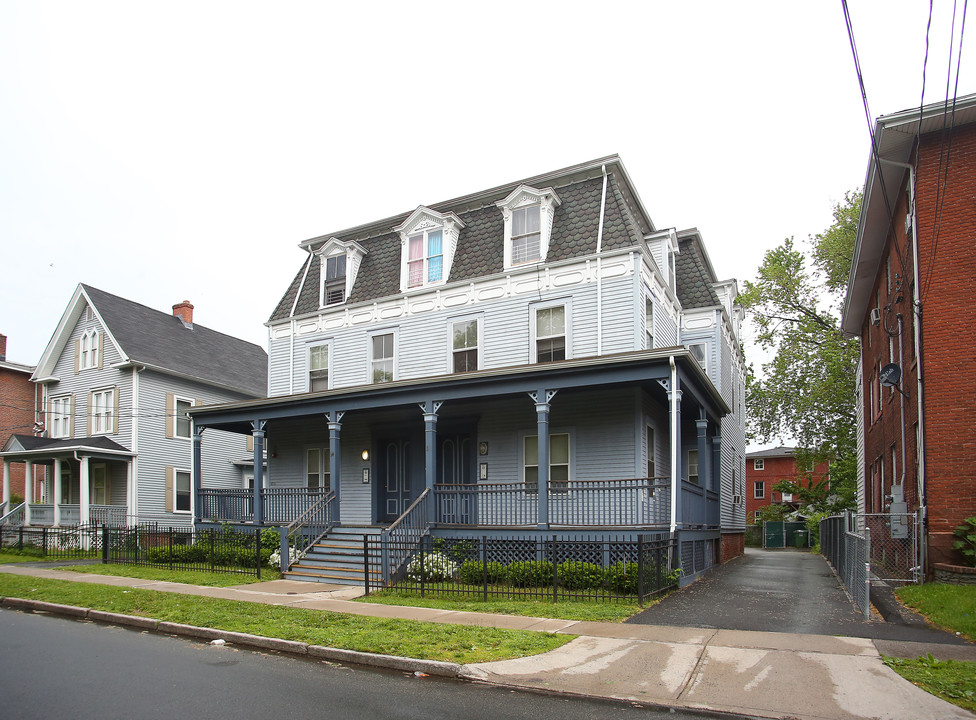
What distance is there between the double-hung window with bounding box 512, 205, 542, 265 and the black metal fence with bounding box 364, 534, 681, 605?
7.36 m

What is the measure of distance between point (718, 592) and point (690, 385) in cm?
424

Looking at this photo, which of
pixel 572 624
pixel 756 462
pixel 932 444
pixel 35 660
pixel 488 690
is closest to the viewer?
pixel 488 690

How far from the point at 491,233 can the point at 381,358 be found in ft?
15.5

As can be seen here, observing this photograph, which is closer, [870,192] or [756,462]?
[870,192]

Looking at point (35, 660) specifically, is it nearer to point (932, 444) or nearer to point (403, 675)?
point (403, 675)

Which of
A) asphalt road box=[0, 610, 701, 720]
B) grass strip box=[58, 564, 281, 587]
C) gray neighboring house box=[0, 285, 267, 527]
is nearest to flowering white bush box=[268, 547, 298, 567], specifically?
grass strip box=[58, 564, 281, 587]

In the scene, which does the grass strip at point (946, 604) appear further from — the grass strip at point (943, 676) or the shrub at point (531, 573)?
the shrub at point (531, 573)

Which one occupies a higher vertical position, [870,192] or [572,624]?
[870,192]

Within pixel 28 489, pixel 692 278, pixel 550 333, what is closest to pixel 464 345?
pixel 550 333

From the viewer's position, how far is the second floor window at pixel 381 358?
21.3 m

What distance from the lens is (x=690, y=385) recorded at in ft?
52.5

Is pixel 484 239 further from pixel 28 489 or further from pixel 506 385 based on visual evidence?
pixel 28 489

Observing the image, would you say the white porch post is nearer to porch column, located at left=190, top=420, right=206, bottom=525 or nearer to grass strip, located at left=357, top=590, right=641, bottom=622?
porch column, located at left=190, top=420, right=206, bottom=525

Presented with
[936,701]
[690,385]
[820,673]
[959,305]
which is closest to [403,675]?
[820,673]
